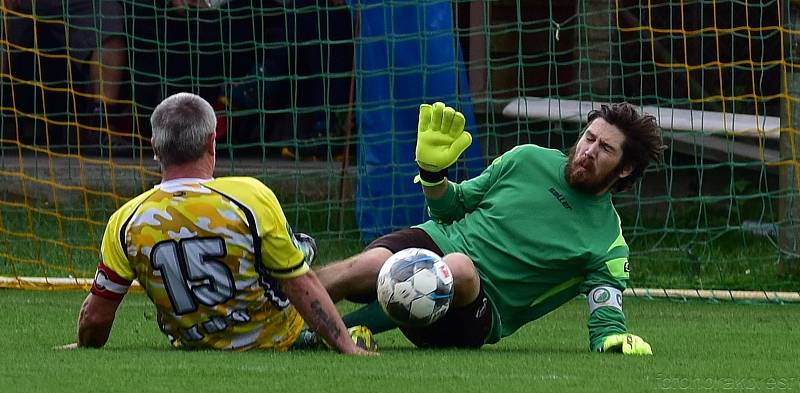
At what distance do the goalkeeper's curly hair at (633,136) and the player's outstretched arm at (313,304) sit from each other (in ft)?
4.68

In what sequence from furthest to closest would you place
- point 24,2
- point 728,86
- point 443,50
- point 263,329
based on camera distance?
point 728,86
point 24,2
point 443,50
point 263,329

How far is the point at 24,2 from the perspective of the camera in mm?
11109

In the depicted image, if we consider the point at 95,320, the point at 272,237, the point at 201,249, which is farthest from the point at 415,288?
the point at 95,320

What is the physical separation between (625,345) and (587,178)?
2.27ft

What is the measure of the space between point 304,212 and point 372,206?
0.90 m

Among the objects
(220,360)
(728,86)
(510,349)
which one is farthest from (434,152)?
(728,86)

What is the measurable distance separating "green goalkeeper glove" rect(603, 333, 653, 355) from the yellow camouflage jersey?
1.23m

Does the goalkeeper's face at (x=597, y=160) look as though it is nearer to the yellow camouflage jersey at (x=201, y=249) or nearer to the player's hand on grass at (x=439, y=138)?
the player's hand on grass at (x=439, y=138)

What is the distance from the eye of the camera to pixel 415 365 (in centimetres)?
527

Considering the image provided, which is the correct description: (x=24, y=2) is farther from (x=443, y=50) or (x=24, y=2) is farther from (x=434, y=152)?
(x=434, y=152)

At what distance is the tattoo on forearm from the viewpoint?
17.5ft

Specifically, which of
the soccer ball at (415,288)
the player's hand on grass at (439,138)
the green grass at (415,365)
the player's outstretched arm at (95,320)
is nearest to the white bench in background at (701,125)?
the green grass at (415,365)

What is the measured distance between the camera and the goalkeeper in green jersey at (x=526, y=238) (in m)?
5.93

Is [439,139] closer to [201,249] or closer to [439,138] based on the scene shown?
[439,138]
